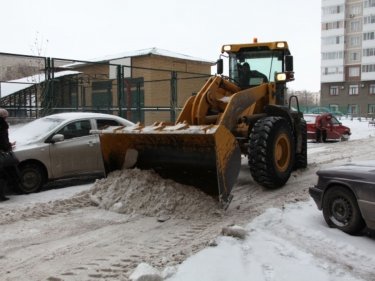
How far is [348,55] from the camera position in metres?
75.2

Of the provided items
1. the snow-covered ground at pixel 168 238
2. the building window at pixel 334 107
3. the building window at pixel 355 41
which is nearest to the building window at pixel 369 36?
the building window at pixel 355 41

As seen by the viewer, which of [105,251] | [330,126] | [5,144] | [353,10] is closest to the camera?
[105,251]

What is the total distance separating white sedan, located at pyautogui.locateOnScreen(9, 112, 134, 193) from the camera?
28.5 ft

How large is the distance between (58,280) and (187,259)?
134cm

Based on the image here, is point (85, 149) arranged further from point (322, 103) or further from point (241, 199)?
point (322, 103)

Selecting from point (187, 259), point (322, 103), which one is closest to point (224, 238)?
point (187, 259)

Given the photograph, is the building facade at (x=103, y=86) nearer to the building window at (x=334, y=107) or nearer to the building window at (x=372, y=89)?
the building window at (x=334, y=107)

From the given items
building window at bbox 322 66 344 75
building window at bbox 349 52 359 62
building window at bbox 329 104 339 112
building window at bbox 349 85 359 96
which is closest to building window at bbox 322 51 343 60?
building window at bbox 349 52 359 62

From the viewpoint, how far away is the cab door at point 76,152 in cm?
907

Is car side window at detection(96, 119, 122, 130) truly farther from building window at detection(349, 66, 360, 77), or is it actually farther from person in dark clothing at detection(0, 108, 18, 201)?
building window at detection(349, 66, 360, 77)

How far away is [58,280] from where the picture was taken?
14.6ft

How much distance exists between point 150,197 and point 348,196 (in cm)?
292

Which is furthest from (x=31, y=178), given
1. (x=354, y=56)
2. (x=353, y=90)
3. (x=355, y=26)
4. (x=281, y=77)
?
(x=355, y=26)

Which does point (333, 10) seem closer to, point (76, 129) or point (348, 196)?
point (76, 129)
